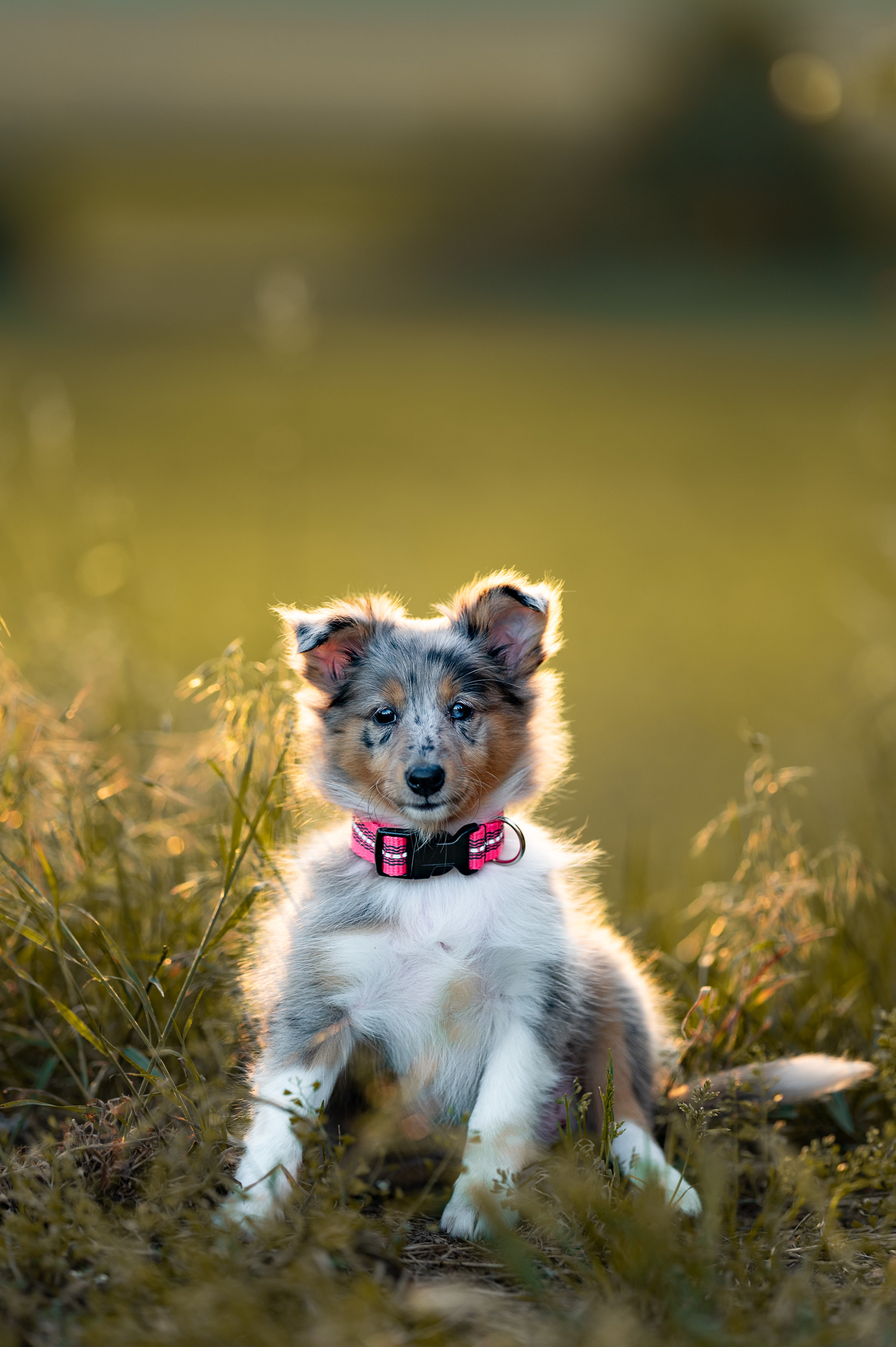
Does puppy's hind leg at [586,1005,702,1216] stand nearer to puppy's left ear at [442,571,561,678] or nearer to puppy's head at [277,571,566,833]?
puppy's head at [277,571,566,833]

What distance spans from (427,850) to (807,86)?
2.47 meters

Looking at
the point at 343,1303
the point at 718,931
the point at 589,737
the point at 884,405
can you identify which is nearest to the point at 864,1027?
the point at 718,931

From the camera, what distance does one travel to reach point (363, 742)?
3.11 m

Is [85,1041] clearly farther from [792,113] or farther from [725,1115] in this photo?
[792,113]

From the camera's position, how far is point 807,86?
3545mm

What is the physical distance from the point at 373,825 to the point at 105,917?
107 centimetres

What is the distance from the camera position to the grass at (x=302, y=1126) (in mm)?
2176

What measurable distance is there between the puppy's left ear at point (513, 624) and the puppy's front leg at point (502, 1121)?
3.14ft

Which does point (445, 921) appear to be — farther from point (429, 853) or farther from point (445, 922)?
point (429, 853)

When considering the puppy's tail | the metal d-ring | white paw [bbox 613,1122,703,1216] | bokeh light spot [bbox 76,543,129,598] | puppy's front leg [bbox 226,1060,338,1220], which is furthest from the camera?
bokeh light spot [bbox 76,543,129,598]

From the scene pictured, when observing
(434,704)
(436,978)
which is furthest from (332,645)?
(436,978)

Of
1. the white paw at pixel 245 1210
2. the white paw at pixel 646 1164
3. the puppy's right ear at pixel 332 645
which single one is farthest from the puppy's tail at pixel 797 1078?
the puppy's right ear at pixel 332 645

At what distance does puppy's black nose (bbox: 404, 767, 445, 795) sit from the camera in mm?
2900

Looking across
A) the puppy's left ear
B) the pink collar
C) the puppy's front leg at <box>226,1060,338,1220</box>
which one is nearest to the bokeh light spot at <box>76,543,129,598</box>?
the puppy's left ear
